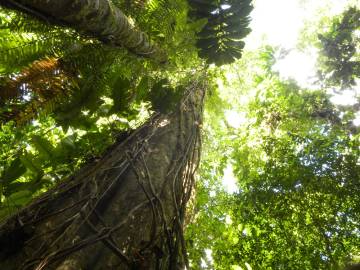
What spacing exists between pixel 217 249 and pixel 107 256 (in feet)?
9.94

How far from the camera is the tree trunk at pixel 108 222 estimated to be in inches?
58.2

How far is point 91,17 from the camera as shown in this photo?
6.07ft

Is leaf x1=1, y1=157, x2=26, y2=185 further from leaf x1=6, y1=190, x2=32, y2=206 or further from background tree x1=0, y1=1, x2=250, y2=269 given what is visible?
leaf x1=6, y1=190, x2=32, y2=206

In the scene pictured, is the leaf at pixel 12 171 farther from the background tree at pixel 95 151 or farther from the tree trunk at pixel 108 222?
the tree trunk at pixel 108 222

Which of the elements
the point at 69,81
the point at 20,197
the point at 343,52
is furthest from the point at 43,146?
the point at 343,52

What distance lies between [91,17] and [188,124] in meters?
1.93

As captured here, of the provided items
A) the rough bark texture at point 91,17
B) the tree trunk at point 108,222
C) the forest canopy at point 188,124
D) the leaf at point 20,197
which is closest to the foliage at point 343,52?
the forest canopy at point 188,124

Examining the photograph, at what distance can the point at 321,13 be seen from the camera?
885 cm

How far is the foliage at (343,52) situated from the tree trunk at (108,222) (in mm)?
5116

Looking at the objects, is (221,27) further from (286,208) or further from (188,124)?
(286,208)

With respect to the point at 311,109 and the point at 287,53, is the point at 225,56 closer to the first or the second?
the point at 311,109

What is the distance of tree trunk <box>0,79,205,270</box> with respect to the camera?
148cm

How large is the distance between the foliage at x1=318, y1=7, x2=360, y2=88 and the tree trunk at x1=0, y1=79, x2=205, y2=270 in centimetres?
512

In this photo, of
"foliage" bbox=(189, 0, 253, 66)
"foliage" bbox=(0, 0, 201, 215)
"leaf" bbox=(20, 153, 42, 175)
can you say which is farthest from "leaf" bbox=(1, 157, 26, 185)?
"foliage" bbox=(189, 0, 253, 66)
